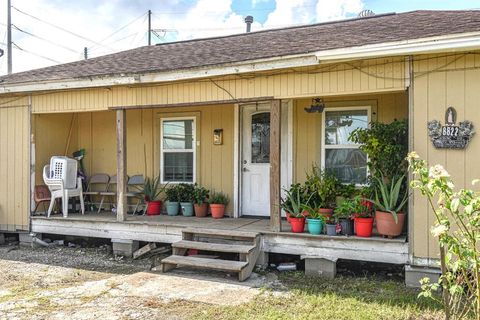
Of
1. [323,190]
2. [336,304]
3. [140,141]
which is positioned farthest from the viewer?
[140,141]

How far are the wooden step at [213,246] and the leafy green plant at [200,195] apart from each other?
1.51 metres

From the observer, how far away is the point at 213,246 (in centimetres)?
514

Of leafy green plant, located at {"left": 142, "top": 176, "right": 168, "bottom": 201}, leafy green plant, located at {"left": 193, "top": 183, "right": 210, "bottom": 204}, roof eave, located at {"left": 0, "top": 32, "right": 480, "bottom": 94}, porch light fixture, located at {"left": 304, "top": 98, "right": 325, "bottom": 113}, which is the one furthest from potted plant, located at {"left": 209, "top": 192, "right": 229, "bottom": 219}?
roof eave, located at {"left": 0, "top": 32, "right": 480, "bottom": 94}

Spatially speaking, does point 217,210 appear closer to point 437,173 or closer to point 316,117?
point 316,117

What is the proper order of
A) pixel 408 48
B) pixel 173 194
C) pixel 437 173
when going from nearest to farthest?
1. pixel 437 173
2. pixel 408 48
3. pixel 173 194

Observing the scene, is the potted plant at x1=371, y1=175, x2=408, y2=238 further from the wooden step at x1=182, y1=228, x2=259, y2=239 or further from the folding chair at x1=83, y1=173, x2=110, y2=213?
the folding chair at x1=83, y1=173, x2=110, y2=213

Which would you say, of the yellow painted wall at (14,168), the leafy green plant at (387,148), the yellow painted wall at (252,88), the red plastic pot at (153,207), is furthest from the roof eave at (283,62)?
the red plastic pot at (153,207)

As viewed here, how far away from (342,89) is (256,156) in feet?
7.99

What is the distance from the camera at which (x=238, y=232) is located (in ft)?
17.3

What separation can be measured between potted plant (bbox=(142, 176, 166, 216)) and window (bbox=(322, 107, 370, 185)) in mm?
3093

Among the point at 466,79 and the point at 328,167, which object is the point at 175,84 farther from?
the point at 466,79

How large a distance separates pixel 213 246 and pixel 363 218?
1875 millimetres

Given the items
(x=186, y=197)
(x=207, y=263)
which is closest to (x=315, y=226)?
(x=207, y=263)

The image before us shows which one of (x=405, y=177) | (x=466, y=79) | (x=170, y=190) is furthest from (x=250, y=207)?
(x=466, y=79)
